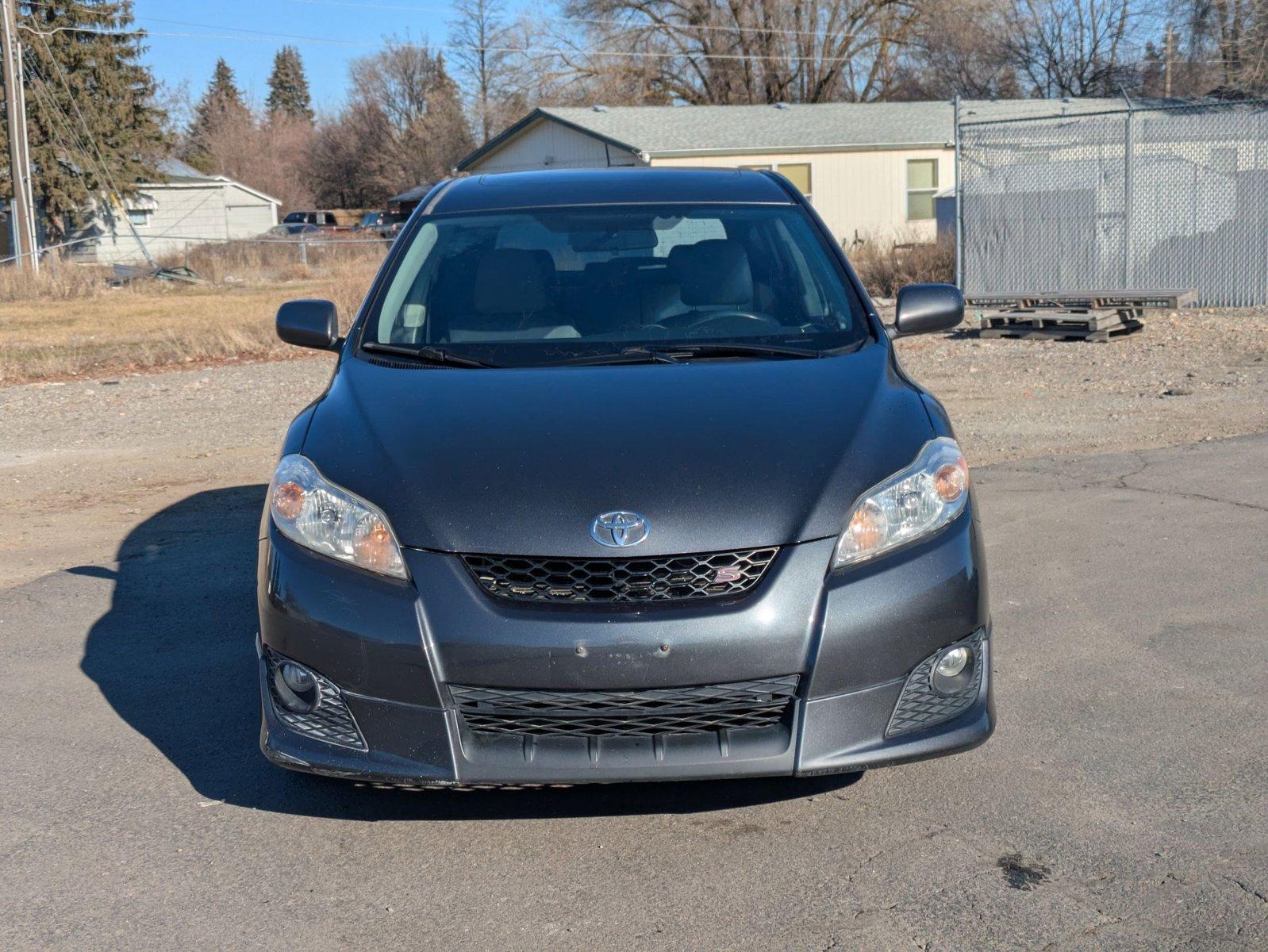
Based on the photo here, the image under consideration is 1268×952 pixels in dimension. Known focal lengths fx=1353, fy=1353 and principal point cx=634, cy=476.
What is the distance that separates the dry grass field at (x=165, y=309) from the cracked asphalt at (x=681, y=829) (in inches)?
468

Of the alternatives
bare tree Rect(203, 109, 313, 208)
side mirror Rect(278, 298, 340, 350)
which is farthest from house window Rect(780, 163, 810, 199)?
bare tree Rect(203, 109, 313, 208)

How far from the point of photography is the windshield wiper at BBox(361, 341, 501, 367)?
428 cm

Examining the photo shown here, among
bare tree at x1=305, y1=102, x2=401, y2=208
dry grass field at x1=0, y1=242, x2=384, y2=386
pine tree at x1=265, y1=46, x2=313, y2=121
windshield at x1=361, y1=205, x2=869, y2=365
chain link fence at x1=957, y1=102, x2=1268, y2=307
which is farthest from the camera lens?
pine tree at x1=265, y1=46, x2=313, y2=121

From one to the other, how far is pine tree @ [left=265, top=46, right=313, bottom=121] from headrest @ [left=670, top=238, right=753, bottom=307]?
5441 inches

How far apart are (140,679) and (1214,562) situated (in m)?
4.48

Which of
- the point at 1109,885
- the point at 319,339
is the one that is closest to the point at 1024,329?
the point at 319,339

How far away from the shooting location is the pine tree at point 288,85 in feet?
447

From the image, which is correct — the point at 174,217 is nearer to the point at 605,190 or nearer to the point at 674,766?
the point at 605,190

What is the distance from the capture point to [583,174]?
17.8 feet

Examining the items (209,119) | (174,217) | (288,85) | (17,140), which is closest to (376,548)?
(17,140)

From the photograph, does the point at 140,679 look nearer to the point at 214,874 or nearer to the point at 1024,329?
the point at 214,874

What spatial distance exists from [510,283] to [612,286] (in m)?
0.36

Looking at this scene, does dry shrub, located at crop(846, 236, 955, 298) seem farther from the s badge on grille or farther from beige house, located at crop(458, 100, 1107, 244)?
the s badge on grille

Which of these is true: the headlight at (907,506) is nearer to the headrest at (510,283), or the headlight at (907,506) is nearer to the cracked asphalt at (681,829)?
the cracked asphalt at (681,829)
